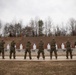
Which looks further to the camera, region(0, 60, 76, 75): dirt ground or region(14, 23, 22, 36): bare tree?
region(14, 23, 22, 36): bare tree

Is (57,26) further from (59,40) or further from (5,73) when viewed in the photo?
(5,73)

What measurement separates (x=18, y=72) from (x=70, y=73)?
14.3 ft

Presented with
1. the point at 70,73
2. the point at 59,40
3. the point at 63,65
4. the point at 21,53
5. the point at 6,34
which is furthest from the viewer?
the point at 6,34

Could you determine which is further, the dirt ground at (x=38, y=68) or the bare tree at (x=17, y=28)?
the bare tree at (x=17, y=28)

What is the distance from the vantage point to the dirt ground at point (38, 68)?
19834 millimetres

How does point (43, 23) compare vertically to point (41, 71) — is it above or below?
above

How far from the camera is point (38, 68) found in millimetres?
20891

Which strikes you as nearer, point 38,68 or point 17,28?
point 38,68

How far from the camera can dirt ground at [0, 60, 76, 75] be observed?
65.1 feet

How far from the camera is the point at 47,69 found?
20.5m

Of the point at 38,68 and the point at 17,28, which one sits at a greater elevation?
the point at 17,28

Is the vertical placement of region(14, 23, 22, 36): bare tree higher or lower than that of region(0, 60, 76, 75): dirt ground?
higher

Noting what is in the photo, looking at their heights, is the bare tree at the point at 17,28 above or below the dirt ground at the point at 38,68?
above

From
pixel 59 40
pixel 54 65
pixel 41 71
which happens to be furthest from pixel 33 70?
pixel 59 40
